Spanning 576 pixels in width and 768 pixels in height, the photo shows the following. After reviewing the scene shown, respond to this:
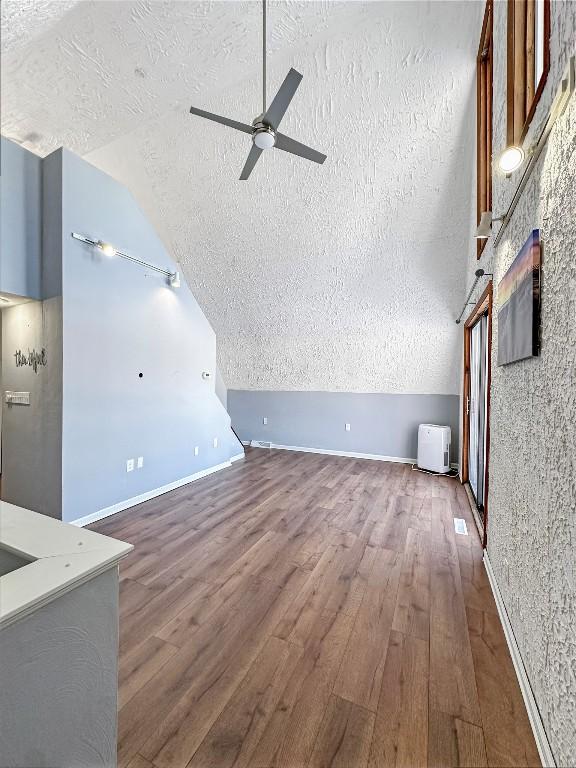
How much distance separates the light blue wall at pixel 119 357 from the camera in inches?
97.8

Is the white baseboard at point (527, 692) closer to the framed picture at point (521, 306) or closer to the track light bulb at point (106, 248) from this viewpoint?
the framed picture at point (521, 306)

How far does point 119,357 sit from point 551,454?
3098 millimetres

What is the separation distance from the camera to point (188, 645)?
139 centimetres

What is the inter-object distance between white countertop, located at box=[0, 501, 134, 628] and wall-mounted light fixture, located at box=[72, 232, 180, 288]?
7.58ft

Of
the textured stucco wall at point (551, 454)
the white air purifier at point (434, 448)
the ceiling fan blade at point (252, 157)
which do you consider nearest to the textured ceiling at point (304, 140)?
the white air purifier at point (434, 448)

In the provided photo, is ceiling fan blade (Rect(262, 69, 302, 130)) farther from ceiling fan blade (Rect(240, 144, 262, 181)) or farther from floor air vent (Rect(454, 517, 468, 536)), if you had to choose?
floor air vent (Rect(454, 517, 468, 536))

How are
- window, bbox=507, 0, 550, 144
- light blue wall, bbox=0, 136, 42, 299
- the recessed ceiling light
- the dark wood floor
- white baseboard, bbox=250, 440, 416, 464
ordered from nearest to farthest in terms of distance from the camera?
the dark wood floor → the recessed ceiling light → window, bbox=507, 0, 550, 144 → light blue wall, bbox=0, 136, 42, 299 → white baseboard, bbox=250, 440, 416, 464

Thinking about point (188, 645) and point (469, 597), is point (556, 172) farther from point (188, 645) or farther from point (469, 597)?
point (188, 645)

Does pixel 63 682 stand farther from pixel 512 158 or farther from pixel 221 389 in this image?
pixel 221 389

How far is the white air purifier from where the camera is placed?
4.19 metres

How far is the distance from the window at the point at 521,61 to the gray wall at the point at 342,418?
3638 mm

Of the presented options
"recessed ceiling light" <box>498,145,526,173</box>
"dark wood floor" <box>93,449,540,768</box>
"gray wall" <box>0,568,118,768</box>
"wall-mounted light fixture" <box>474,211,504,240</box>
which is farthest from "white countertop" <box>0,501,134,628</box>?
"wall-mounted light fixture" <box>474,211,504,240</box>

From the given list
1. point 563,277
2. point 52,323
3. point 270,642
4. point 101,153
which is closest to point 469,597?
point 270,642

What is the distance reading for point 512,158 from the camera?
1.30 meters
